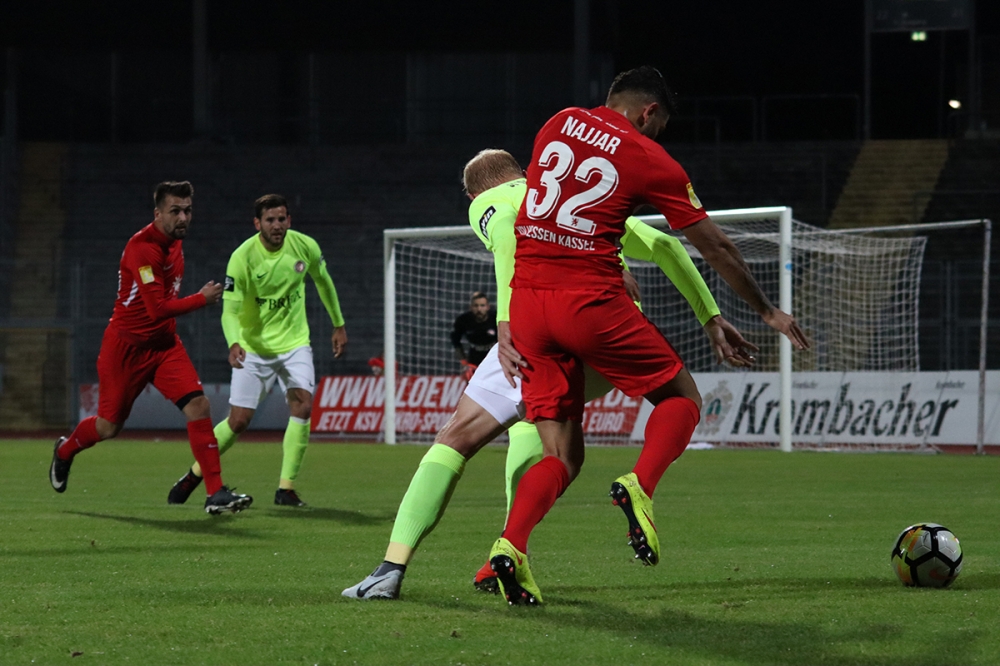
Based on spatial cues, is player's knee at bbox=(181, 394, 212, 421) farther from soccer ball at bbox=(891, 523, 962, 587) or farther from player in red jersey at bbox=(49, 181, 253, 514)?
soccer ball at bbox=(891, 523, 962, 587)

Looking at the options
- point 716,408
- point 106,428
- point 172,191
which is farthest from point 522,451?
point 716,408

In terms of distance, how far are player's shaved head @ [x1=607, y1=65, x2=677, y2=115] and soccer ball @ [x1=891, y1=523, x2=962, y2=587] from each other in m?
2.06

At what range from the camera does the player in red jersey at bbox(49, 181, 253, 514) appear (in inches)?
347

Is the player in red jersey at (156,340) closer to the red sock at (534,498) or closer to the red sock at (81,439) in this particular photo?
the red sock at (81,439)

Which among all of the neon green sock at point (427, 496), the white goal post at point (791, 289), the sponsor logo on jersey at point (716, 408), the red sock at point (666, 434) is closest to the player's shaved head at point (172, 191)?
the neon green sock at point (427, 496)

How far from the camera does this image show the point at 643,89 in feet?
16.6

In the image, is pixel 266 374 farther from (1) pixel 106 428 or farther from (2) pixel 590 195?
(2) pixel 590 195

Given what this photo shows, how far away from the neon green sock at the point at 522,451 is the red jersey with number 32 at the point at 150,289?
3.22 meters

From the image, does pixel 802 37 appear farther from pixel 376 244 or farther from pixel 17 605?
pixel 17 605

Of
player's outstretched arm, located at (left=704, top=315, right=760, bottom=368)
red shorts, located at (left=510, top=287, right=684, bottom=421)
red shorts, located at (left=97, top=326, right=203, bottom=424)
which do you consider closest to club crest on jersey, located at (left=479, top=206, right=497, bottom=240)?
red shorts, located at (left=510, top=287, right=684, bottom=421)

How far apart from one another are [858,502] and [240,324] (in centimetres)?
489

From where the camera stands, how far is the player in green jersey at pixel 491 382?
5125 millimetres

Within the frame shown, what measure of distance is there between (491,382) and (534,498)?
91 centimetres

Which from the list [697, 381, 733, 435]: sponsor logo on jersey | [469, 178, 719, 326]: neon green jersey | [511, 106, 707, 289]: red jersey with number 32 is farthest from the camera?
[697, 381, 733, 435]: sponsor logo on jersey
